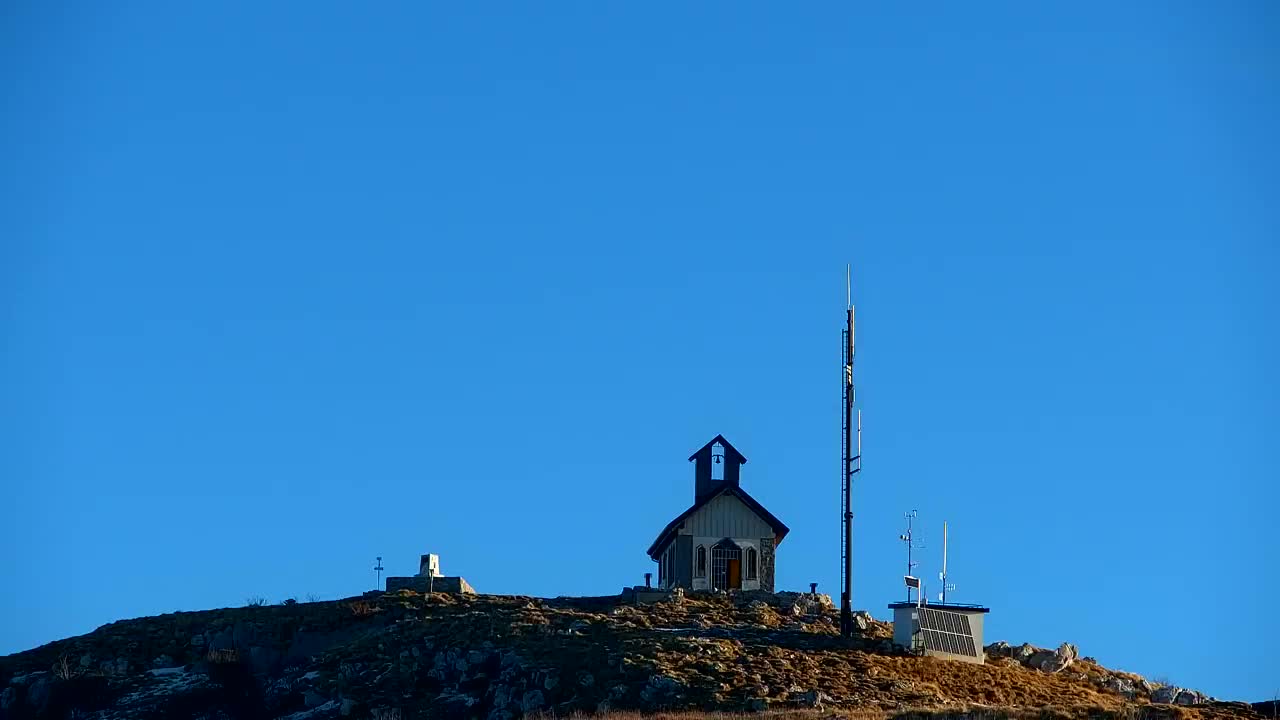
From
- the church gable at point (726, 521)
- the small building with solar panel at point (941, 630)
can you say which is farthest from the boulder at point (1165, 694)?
the church gable at point (726, 521)

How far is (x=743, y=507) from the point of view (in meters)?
90.5

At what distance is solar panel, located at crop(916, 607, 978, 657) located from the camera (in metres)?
77.0

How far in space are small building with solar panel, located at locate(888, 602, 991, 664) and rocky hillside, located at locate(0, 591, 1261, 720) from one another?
2.99 feet

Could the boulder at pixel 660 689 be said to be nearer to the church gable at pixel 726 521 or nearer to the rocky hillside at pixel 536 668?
the rocky hillside at pixel 536 668

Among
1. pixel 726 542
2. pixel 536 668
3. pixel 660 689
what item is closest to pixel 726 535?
pixel 726 542

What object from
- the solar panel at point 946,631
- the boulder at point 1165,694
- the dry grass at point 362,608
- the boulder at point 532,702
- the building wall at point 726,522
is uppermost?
the building wall at point 726,522

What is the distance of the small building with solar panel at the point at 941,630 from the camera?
76750 millimetres

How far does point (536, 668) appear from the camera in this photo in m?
73.2

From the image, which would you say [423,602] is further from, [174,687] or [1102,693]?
[1102,693]

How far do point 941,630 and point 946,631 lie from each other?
0.82 ft

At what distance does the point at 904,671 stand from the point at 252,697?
24622 mm

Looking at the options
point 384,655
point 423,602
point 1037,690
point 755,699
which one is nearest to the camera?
point 755,699

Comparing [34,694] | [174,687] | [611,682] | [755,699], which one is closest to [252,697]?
[174,687]

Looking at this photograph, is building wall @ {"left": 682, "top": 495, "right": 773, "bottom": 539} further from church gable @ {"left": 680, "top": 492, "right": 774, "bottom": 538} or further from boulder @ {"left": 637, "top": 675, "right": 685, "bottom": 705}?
boulder @ {"left": 637, "top": 675, "right": 685, "bottom": 705}
